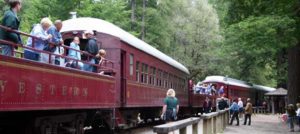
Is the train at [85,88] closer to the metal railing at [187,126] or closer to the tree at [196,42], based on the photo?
the metal railing at [187,126]

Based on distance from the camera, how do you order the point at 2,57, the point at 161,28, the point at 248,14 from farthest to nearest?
the point at 161,28 < the point at 248,14 < the point at 2,57

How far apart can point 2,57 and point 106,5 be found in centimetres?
3161

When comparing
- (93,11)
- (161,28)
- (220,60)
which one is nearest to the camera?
(93,11)

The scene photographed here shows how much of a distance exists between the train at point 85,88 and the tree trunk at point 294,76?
862cm

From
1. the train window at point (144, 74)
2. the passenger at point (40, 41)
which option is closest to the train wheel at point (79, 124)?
the passenger at point (40, 41)

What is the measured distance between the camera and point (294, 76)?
101ft

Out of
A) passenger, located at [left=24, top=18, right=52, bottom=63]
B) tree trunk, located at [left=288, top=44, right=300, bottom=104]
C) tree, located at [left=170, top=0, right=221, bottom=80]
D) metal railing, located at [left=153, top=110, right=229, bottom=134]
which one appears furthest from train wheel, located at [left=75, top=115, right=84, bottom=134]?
tree, located at [left=170, top=0, right=221, bottom=80]

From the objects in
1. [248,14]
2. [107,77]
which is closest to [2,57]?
[107,77]

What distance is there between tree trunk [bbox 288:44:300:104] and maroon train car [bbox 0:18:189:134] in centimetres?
995

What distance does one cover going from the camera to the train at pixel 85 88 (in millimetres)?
9008

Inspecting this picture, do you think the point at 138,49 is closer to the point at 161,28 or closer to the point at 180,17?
the point at 161,28

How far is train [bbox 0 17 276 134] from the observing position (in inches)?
355

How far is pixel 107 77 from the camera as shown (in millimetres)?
14328

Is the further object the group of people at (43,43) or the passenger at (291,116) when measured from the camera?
the passenger at (291,116)
